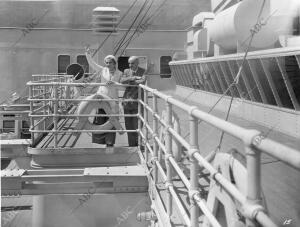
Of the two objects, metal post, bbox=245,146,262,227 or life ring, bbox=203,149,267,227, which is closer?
metal post, bbox=245,146,262,227

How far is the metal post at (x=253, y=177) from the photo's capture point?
1.50 m

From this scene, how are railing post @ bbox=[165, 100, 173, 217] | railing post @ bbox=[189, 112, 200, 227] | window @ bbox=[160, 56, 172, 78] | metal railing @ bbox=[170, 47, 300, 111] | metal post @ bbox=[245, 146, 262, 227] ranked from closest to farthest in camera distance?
metal post @ bbox=[245, 146, 262, 227] → railing post @ bbox=[189, 112, 200, 227] → railing post @ bbox=[165, 100, 173, 217] → metal railing @ bbox=[170, 47, 300, 111] → window @ bbox=[160, 56, 172, 78]

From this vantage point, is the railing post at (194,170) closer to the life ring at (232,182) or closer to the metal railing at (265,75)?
the life ring at (232,182)

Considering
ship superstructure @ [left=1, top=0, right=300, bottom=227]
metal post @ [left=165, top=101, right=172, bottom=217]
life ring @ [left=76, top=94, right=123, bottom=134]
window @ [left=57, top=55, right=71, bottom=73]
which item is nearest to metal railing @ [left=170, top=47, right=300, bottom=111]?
ship superstructure @ [left=1, top=0, right=300, bottom=227]

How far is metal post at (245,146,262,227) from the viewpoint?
1.50m

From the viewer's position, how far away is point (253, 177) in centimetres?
151

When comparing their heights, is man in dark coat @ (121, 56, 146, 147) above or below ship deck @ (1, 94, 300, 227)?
above

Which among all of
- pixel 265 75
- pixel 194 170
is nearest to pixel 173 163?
pixel 194 170

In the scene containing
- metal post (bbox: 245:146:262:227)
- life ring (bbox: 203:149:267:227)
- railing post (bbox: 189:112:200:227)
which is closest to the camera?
metal post (bbox: 245:146:262:227)

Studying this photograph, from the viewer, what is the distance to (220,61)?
1387cm

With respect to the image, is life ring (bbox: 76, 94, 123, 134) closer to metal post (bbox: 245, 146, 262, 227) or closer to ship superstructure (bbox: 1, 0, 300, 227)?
ship superstructure (bbox: 1, 0, 300, 227)

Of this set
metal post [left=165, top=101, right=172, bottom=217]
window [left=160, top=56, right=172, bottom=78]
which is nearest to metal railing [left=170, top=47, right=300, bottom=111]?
metal post [left=165, top=101, right=172, bottom=217]

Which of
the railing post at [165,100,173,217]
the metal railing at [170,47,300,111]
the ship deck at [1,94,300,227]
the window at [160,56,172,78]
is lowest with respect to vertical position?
the ship deck at [1,94,300,227]

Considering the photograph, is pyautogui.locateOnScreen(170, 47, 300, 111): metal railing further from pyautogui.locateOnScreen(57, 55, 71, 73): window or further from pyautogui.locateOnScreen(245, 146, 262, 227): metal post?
pyautogui.locateOnScreen(57, 55, 71, 73): window
